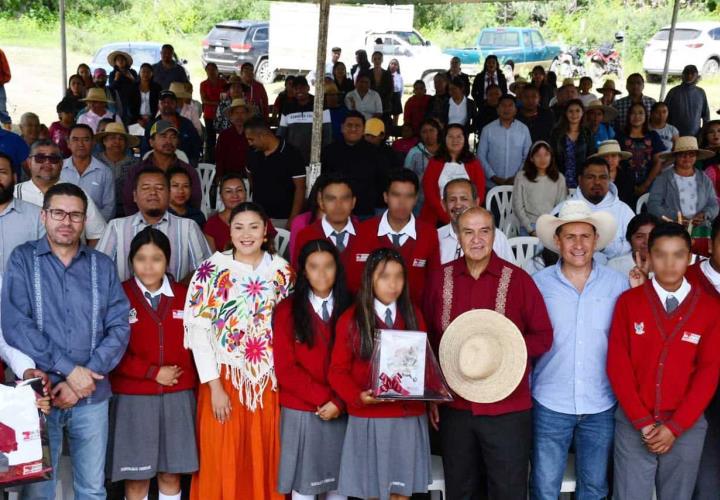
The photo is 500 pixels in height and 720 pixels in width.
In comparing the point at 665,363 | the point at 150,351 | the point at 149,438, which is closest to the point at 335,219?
the point at 150,351

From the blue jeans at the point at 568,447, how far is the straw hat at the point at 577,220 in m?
0.79

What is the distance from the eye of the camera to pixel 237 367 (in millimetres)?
3855

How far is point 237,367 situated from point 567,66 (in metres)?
21.6

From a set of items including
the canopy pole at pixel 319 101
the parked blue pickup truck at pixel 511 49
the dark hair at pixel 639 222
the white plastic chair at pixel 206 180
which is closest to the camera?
the dark hair at pixel 639 222

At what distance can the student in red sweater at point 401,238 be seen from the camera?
4.72m

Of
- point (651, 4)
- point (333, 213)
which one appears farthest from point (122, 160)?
point (651, 4)

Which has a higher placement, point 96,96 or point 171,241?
point 96,96

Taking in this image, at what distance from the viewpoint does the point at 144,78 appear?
11.5 m

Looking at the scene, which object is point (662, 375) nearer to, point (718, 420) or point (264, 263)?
point (718, 420)

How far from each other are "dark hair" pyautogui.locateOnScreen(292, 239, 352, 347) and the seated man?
2.92ft

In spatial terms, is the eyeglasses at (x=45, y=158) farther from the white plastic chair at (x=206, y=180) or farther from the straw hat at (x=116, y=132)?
the white plastic chair at (x=206, y=180)

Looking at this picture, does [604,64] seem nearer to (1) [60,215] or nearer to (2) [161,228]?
(2) [161,228]

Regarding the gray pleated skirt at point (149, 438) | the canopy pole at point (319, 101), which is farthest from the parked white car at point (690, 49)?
the gray pleated skirt at point (149, 438)

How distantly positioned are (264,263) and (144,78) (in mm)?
8236
